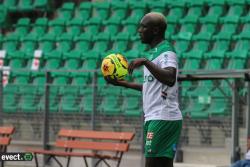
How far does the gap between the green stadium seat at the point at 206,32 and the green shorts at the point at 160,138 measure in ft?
33.6

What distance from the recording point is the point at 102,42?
750 inches

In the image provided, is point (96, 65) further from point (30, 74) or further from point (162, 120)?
point (162, 120)

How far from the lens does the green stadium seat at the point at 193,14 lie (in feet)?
60.3

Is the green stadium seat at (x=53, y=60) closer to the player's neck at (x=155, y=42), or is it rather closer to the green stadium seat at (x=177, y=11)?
the green stadium seat at (x=177, y=11)

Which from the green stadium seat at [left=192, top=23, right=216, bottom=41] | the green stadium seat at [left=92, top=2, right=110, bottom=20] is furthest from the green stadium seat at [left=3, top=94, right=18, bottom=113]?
the green stadium seat at [left=92, top=2, right=110, bottom=20]

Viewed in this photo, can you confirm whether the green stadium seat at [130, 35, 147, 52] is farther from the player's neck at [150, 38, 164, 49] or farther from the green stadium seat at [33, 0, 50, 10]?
the player's neck at [150, 38, 164, 49]

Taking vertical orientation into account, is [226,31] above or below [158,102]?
above

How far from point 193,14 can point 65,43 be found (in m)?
3.00

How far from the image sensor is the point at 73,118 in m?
15.0

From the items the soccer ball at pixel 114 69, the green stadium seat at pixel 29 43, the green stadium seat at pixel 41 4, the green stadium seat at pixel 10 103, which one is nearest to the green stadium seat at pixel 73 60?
the green stadium seat at pixel 29 43

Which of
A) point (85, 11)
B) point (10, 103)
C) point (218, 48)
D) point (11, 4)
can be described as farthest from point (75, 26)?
point (10, 103)

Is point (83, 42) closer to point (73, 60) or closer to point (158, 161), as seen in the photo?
point (73, 60)

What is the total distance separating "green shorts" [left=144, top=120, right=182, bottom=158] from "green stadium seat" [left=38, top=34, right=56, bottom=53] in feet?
42.4

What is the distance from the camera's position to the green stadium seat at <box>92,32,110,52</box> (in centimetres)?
1894
